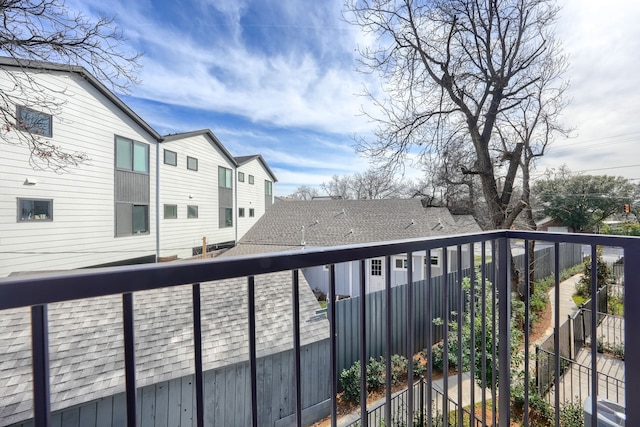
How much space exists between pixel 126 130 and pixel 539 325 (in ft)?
44.5

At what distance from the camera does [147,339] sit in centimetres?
374

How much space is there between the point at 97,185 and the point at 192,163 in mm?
4201

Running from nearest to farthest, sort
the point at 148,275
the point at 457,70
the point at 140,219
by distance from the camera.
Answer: the point at 148,275, the point at 457,70, the point at 140,219

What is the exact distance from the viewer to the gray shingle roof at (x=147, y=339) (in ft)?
8.26

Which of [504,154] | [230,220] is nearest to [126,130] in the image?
[230,220]

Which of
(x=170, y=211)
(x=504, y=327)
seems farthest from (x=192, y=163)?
(x=504, y=327)

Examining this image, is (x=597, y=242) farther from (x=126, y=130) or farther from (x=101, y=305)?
(x=126, y=130)

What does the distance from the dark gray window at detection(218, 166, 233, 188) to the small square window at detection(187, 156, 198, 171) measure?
1.60m

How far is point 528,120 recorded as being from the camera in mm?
6641

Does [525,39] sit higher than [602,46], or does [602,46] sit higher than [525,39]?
[525,39]

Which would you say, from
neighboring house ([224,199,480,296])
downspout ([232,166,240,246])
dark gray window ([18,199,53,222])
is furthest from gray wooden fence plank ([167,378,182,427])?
downspout ([232,166,240,246])

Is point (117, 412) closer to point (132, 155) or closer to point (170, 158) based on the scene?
point (132, 155)

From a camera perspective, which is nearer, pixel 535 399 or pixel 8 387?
pixel 8 387

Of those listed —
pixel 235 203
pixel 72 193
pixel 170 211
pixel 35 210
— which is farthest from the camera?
pixel 235 203
